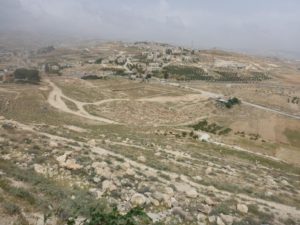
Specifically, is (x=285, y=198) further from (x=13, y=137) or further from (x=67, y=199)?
(x=13, y=137)

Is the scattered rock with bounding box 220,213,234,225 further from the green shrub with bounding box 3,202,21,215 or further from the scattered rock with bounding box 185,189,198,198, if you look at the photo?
the green shrub with bounding box 3,202,21,215

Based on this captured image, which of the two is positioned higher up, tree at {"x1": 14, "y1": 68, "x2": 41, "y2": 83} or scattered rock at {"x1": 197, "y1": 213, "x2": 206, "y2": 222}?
scattered rock at {"x1": 197, "y1": 213, "x2": 206, "y2": 222}

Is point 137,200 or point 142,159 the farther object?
point 142,159

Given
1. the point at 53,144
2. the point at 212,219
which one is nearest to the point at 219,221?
the point at 212,219

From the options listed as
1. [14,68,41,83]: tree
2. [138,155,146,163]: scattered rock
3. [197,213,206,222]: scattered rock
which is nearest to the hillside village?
[197,213,206,222]: scattered rock

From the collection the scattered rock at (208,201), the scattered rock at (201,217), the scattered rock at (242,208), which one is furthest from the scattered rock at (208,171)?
the scattered rock at (201,217)

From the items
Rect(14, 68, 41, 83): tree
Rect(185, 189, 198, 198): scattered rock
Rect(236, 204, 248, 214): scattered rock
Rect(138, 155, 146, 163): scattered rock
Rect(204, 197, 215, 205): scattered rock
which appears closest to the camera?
Rect(236, 204, 248, 214): scattered rock

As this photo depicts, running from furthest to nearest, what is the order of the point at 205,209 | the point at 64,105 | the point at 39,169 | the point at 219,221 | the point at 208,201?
1. the point at 64,105
2. the point at 39,169
3. the point at 208,201
4. the point at 205,209
5. the point at 219,221

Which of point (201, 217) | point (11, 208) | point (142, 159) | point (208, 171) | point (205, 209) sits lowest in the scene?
point (208, 171)

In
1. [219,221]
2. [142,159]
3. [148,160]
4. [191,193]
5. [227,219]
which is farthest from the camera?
[148,160]

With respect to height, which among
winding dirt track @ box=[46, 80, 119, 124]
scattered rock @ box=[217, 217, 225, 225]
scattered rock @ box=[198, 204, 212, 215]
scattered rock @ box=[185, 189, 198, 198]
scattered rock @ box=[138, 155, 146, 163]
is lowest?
winding dirt track @ box=[46, 80, 119, 124]

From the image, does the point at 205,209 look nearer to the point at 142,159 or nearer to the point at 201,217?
the point at 201,217

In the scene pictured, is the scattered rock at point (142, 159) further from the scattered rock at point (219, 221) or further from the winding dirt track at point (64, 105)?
the winding dirt track at point (64, 105)

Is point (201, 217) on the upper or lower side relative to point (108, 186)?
lower
